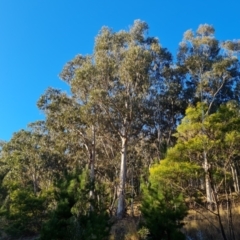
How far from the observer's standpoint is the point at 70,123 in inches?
819

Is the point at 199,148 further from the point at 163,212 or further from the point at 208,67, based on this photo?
the point at 208,67

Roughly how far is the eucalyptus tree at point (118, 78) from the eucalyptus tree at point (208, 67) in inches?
107

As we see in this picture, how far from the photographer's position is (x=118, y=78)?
20.4 metres

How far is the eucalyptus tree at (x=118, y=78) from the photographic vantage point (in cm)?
1933

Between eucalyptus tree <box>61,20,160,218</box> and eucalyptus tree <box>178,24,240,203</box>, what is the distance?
107 inches

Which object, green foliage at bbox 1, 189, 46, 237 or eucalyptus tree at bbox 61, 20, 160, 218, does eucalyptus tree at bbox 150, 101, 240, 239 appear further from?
green foliage at bbox 1, 189, 46, 237

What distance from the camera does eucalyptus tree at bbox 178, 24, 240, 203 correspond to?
21266 millimetres

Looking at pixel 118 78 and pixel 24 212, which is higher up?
pixel 118 78

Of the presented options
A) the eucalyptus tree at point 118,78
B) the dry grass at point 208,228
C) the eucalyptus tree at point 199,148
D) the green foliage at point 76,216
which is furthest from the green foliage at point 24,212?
the eucalyptus tree at point 199,148

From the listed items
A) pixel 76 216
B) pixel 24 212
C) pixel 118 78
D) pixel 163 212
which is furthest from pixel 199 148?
pixel 24 212

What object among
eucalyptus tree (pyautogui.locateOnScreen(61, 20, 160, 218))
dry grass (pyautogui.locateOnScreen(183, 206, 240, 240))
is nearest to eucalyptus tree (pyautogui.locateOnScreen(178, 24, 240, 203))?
eucalyptus tree (pyautogui.locateOnScreen(61, 20, 160, 218))

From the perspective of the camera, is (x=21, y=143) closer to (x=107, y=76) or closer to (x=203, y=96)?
(x=107, y=76)

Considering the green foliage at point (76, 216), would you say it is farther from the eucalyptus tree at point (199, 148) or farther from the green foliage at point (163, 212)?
the eucalyptus tree at point (199, 148)

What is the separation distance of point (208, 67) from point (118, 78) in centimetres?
637
